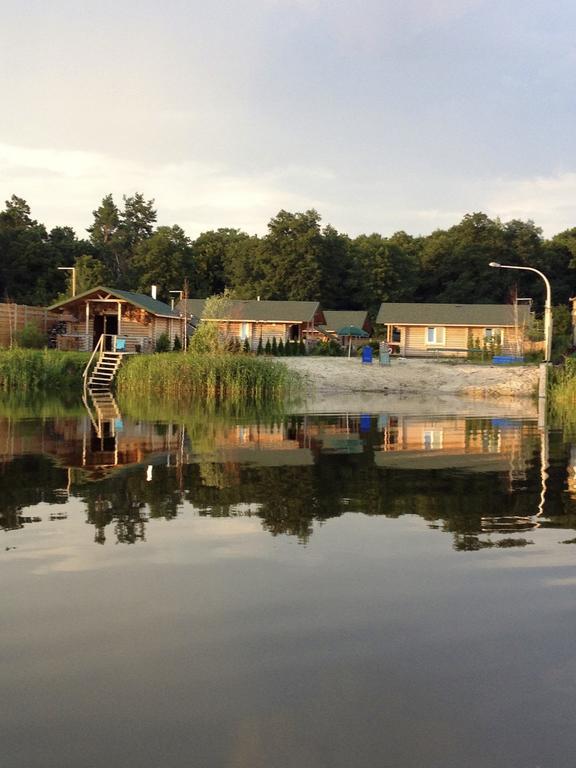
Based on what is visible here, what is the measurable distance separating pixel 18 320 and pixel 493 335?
3786 centimetres

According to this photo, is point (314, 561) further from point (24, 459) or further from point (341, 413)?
point (341, 413)

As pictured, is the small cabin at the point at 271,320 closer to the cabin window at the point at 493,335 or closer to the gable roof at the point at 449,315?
the gable roof at the point at 449,315

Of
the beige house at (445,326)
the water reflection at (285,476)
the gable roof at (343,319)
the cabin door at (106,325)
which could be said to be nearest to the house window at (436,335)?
the beige house at (445,326)

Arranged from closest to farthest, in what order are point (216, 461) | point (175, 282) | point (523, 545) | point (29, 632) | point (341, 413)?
point (29, 632), point (523, 545), point (216, 461), point (341, 413), point (175, 282)

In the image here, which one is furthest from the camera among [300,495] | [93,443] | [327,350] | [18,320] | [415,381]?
[327,350]

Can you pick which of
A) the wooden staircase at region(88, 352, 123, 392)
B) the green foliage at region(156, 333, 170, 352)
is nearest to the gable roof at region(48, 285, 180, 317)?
the green foliage at region(156, 333, 170, 352)

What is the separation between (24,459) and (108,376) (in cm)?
2493

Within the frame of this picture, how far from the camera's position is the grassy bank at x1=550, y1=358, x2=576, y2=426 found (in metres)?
27.5

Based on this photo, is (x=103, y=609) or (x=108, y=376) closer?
(x=103, y=609)

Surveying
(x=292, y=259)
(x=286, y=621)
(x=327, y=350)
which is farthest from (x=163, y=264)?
(x=286, y=621)

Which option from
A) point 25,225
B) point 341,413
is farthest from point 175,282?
point 341,413

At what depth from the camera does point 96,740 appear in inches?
154

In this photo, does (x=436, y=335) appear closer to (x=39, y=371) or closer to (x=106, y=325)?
(x=106, y=325)

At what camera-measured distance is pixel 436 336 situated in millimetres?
65625
